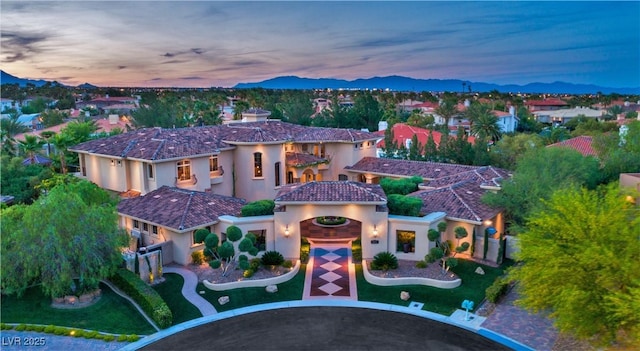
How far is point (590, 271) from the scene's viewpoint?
1556 centimetres

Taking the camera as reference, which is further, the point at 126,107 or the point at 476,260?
the point at 126,107

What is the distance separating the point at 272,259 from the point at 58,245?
10.3 meters

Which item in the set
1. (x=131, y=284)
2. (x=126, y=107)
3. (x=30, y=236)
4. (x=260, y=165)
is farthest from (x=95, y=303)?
(x=126, y=107)

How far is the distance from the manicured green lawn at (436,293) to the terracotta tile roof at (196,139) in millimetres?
16243

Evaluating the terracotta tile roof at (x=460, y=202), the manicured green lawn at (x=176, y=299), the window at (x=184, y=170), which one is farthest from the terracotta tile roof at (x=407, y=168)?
the manicured green lawn at (x=176, y=299)

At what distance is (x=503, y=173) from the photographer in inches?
1377

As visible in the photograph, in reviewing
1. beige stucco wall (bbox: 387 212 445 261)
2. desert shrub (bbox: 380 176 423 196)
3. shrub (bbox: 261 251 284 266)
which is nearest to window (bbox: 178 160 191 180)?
shrub (bbox: 261 251 284 266)

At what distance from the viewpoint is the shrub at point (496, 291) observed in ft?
69.7

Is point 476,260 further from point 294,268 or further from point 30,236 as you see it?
point 30,236

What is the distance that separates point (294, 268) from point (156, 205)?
975 centimetres

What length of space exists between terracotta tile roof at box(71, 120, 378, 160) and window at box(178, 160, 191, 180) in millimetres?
916

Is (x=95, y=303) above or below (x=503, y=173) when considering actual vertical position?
below

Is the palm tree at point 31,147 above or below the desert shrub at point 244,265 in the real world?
above

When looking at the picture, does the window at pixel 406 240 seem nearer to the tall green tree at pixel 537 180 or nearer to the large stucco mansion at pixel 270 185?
the large stucco mansion at pixel 270 185
